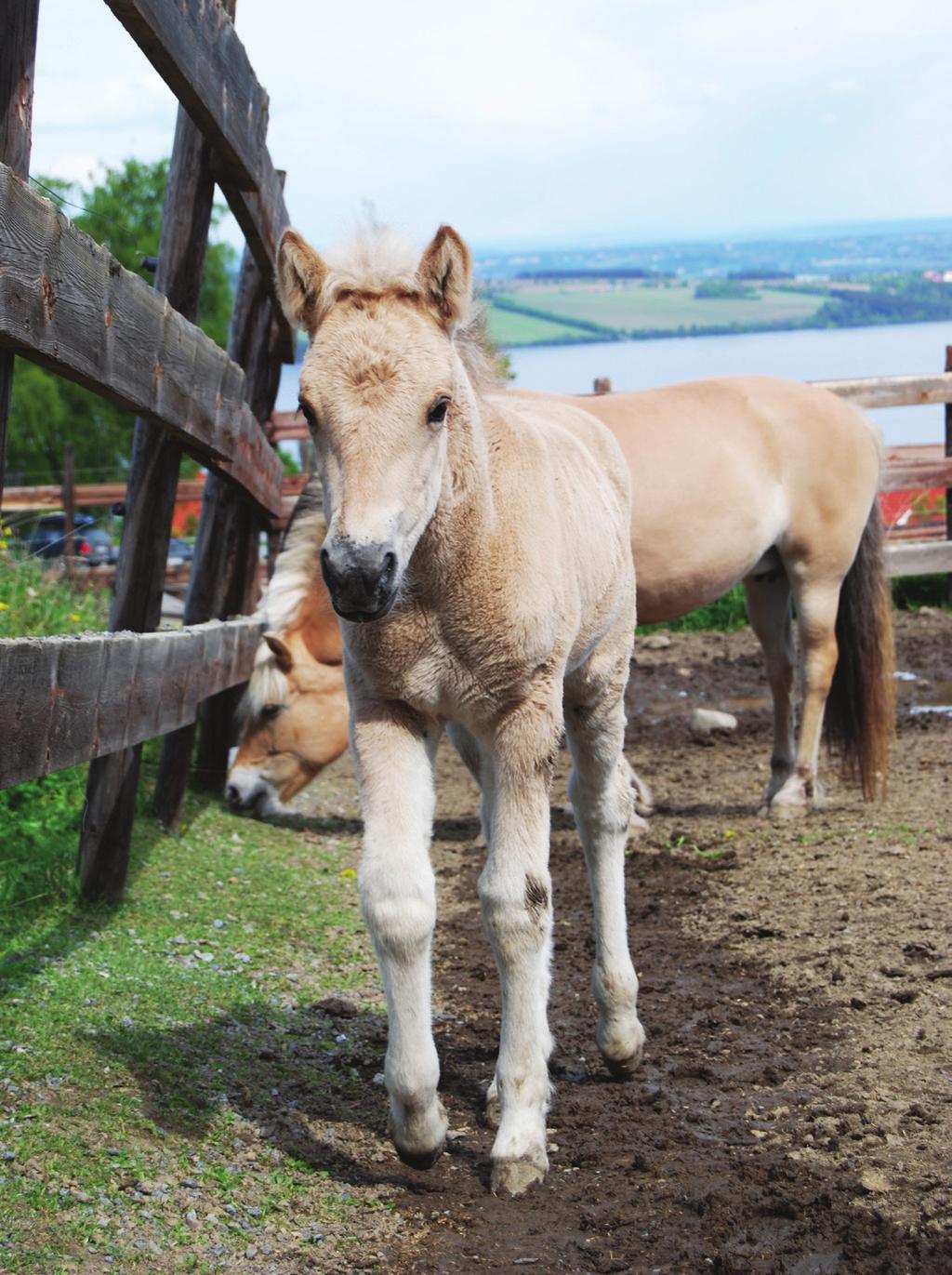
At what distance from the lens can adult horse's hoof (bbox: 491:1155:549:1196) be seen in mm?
3189

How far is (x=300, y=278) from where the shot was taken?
338 cm

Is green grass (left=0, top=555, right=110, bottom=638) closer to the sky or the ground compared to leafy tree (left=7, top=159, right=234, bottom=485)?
closer to the ground

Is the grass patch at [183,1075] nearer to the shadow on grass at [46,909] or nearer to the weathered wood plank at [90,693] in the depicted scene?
the shadow on grass at [46,909]

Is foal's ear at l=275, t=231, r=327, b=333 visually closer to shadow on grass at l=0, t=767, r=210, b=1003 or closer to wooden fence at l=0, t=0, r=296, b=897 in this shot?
wooden fence at l=0, t=0, r=296, b=897

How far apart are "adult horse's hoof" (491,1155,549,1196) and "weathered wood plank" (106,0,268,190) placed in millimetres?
3110

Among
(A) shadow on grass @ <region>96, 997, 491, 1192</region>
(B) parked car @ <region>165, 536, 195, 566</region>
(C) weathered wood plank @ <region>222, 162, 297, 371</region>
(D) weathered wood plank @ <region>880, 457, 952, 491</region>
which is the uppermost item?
(C) weathered wood plank @ <region>222, 162, 297, 371</region>

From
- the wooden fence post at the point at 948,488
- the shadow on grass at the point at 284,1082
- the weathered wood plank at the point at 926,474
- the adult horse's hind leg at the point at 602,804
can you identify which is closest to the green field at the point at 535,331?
the wooden fence post at the point at 948,488

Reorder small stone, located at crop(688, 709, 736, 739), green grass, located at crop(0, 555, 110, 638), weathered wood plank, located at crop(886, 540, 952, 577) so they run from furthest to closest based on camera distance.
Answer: weathered wood plank, located at crop(886, 540, 952, 577), small stone, located at crop(688, 709, 736, 739), green grass, located at crop(0, 555, 110, 638)

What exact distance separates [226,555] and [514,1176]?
166 inches

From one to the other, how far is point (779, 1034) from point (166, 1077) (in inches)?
73.0

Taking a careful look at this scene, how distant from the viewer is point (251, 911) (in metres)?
5.28

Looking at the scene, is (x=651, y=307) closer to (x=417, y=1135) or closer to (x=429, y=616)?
(x=429, y=616)

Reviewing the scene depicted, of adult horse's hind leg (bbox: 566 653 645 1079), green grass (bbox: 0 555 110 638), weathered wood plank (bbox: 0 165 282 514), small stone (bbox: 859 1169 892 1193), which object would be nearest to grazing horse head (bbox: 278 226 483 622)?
weathered wood plank (bbox: 0 165 282 514)

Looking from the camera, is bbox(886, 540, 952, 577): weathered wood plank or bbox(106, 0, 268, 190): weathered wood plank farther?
bbox(886, 540, 952, 577): weathered wood plank
